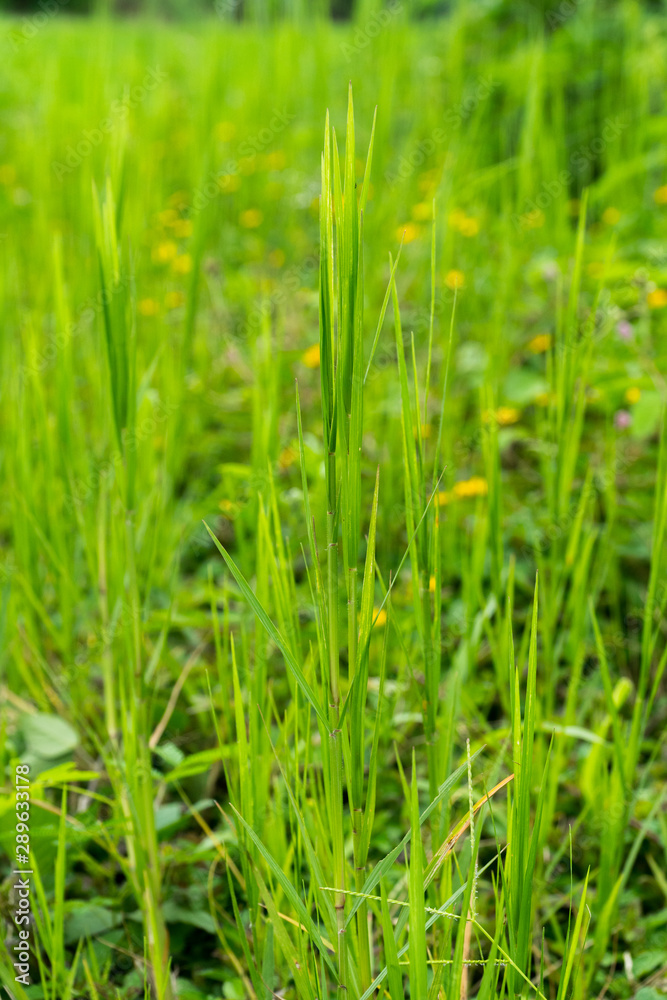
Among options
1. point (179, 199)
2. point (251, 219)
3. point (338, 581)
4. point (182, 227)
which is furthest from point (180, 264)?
→ point (338, 581)

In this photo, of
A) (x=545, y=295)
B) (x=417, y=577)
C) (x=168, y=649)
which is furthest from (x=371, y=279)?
(x=417, y=577)

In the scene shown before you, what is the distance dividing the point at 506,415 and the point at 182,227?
122 cm

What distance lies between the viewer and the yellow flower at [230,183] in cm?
228

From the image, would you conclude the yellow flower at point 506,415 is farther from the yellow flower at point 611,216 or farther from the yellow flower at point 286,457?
the yellow flower at point 611,216

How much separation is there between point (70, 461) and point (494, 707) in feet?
2.05

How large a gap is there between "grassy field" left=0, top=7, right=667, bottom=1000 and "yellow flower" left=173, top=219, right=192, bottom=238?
1 centimetres

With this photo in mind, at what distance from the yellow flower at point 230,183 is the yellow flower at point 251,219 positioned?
88 millimetres

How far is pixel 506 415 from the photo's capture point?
1.42 meters

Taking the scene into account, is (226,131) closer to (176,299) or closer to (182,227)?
(182,227)

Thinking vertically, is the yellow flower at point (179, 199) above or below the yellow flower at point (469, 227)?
above

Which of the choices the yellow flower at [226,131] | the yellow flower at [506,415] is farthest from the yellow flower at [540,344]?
the yellow flower at [226,131]

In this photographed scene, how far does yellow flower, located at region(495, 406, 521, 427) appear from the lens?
1.39 meters

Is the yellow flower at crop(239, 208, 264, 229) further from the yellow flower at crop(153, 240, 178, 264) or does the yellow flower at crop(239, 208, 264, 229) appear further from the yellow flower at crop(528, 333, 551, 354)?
the yellow flower at crop(528, 333, 551, 354)

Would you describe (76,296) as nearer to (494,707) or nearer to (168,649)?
(168,649)
